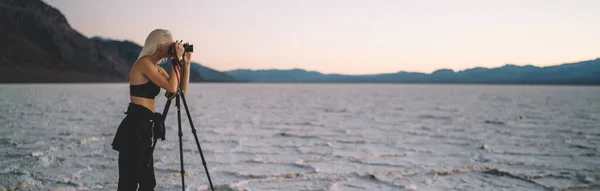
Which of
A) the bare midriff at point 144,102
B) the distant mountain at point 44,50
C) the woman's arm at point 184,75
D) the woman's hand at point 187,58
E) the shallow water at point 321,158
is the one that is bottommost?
the shallow water at point 321,158

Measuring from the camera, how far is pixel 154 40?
7.36ft

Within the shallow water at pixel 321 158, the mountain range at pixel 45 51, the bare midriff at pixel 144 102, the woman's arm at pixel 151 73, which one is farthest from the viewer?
the mountain range at pixel 45 51

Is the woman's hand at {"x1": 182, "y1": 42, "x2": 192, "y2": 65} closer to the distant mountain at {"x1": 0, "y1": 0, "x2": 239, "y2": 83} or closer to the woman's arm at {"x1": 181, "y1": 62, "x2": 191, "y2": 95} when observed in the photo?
the woman's arm at {"x1": 181, "y1": 62, "x2": 191, "y2": 95}

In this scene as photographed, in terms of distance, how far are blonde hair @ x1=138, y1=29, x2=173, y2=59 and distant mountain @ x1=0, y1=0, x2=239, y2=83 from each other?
84.4m

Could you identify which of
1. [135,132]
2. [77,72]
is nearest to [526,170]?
[135,132]

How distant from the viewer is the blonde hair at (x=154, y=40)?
2227 mm

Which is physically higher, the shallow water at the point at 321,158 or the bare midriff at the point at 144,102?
the bare midriff at the point at 144,102

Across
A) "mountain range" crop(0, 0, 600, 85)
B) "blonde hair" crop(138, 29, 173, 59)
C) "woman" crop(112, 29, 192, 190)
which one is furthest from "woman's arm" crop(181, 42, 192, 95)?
"mountain range" crop(0, 0, 600, 85)

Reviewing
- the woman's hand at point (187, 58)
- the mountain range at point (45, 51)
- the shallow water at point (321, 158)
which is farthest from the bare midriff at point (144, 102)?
the mountain range at point (45, 51)

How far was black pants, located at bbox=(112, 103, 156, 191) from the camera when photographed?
7.52 ft

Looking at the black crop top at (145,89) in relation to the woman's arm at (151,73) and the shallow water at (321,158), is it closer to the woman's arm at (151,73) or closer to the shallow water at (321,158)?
the woman's arm at (151,73)

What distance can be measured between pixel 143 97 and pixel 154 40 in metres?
0.33

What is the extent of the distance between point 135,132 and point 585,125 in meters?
10.6

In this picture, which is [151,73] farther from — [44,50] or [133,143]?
[44,50]
